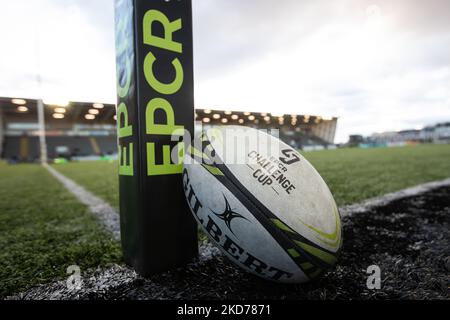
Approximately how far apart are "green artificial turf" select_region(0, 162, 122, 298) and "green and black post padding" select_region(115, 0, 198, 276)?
44 centimetres

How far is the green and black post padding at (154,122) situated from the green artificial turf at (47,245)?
437mm

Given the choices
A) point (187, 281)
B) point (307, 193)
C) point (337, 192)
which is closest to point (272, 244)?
point (307, 193)

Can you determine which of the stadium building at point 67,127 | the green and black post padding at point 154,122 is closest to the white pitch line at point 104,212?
the green and black post padding at point 154,122

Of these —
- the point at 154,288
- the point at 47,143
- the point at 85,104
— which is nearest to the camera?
the point at 154,288

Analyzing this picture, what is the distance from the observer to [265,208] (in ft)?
3.94

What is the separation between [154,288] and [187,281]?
17cm

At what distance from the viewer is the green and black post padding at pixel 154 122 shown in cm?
136

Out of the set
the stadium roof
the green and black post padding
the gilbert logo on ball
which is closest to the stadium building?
the stadium roof

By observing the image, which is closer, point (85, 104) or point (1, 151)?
point (85, 104)

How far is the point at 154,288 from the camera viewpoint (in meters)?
1.30

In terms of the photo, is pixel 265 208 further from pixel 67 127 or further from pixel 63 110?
pixel 67 127

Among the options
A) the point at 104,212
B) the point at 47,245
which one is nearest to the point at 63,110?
the point at 104,212

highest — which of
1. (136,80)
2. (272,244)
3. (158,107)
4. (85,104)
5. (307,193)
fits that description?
(85,104)
